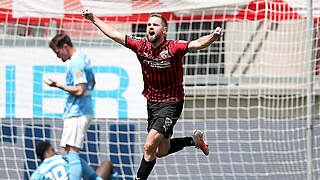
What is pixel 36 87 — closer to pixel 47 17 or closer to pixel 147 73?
pixel 47 17

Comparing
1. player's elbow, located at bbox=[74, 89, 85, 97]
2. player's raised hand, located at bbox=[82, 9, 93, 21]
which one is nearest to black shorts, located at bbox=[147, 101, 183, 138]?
player's raised hand, located at bbox=[82, 9, 93, 21]

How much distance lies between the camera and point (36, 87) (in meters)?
9.21

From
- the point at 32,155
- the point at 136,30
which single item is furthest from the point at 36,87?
the point at 136,30

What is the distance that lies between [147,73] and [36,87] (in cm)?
353

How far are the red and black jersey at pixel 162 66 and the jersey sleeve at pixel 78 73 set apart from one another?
142 cm

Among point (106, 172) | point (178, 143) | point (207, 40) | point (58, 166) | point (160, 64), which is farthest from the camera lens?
point (106, 172)

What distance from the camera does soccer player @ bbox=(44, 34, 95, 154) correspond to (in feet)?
24.3

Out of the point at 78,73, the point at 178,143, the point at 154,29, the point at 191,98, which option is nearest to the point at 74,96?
the point at 78,73

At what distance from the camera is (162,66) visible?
19.6ft

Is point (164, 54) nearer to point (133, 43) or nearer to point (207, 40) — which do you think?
point (133, 43)

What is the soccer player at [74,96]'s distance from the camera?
7395 mm

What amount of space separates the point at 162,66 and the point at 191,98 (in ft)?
11.4

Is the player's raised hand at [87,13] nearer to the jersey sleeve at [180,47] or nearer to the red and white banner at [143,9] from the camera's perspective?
the jersey sleeve at [180,47]

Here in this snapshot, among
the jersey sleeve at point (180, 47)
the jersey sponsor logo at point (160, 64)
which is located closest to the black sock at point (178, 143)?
the jersey sponsor logo at point (160, 64)
